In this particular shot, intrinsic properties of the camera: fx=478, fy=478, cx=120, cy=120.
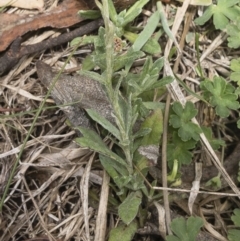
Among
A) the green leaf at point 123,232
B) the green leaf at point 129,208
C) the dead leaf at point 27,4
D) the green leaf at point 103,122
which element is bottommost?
the green leaf at point 123,232

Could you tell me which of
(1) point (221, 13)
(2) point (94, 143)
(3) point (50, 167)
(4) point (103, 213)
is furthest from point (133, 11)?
(4) point (103, 213)

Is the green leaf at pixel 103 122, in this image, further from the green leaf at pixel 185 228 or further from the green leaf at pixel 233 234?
the green leaf at pixel 233 234

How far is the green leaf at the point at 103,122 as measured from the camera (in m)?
1.99

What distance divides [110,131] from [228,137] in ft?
2.12

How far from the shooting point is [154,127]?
2.12 metres

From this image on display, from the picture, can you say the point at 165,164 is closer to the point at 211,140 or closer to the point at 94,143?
the point at 211,140

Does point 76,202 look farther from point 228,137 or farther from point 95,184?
point 228,137

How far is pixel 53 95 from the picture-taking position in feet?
7.29

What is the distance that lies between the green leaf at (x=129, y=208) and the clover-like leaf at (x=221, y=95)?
0.55 meters

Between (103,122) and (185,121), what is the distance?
40 cm

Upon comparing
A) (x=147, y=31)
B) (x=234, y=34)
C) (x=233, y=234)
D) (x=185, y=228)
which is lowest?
(x=233, y=234)

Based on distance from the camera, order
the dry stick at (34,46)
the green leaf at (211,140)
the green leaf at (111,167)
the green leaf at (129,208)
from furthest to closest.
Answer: the dry stick at (34,46)
the green leaf at (211,140)
the green leaf at (111,167)
the green leaf at (129,208)

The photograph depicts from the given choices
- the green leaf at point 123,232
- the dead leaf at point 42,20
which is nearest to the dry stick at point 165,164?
the green leaf at point 123,232

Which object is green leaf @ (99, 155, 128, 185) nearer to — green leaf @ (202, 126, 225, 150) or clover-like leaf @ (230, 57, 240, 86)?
green leaf @ (202, 126, 225, 150)
